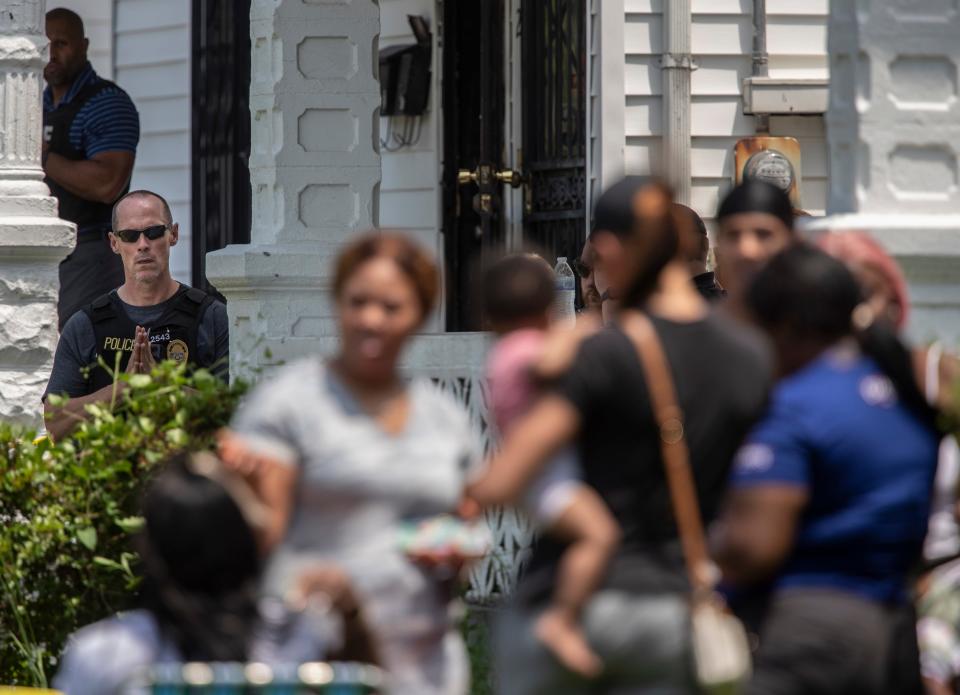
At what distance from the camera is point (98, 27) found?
15055mm

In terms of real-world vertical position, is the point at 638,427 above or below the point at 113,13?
below

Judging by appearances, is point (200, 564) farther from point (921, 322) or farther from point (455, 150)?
point (455, 150)

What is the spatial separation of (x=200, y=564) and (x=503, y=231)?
8831 millimetres

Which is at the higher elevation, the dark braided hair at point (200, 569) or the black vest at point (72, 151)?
the black vest at point (72, 151)

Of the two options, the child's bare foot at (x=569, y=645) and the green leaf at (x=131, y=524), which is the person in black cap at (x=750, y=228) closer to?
the child's bare foot at (x=569, y=645)

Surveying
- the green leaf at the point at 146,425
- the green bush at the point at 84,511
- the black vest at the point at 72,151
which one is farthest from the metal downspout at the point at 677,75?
the green leaf at the point at 146,425

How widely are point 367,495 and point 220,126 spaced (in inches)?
393

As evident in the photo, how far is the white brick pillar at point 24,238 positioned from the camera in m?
9.37

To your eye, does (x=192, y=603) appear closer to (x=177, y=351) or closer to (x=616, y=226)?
(x=616, y=226)

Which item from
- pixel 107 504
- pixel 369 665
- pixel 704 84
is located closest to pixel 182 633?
pixel 369 665

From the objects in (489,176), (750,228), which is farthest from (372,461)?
(489,176)

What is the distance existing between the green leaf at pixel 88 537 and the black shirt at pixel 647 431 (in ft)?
7.83

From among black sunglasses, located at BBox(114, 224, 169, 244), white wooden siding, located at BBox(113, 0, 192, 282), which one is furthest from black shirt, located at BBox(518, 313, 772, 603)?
white wooden siding, located at BBox(113, 0, 192, 282)

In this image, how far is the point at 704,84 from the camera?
11.9 meters
